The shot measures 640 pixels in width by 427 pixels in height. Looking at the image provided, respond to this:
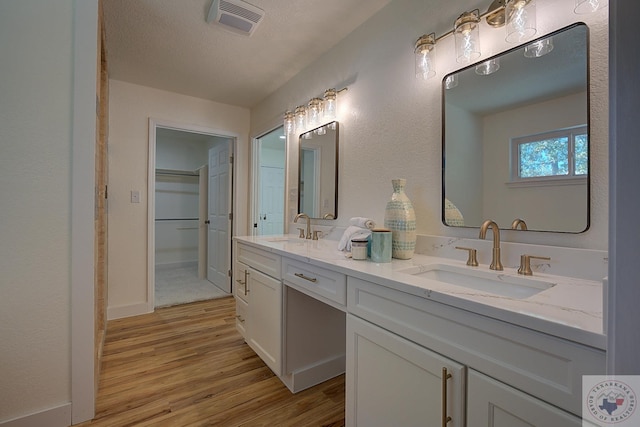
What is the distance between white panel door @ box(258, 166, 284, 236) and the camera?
461 cm

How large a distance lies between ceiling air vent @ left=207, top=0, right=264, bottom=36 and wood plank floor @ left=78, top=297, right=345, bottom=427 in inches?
89.6

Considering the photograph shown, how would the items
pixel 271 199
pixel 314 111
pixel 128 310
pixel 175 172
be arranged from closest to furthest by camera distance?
pixel 314 111 < pixel 128 310 < pixel 271 199 < pixel 175 172

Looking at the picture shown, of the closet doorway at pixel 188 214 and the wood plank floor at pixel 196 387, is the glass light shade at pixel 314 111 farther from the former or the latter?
the wood plank floor at pixel 196 387

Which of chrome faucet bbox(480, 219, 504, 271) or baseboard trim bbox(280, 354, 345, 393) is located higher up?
chrome faucet bbox(480, 219, 504, 271)

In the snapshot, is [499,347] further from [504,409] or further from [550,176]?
[550,176]

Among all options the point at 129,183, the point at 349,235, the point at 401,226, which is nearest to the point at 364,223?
the point at 349,235

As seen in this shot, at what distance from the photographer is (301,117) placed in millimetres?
2475

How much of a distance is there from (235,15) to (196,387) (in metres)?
2.29

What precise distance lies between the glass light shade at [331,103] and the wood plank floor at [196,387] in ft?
5.99

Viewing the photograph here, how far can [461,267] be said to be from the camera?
3.96 ft

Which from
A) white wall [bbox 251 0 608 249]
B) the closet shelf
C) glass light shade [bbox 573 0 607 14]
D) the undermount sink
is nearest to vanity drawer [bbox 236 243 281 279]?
white wall [bbox 251 0 608 249]

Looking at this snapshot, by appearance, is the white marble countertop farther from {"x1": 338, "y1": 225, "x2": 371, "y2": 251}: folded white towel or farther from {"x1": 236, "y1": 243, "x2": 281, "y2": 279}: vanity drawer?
{"x1": 236, "y1": 243, "x2": 281, "y2": 279}: vanity drawer

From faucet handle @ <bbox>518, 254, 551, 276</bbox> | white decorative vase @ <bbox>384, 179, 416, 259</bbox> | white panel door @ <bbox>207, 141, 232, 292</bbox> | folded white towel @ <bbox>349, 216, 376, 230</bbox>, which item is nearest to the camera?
faucet handle @ <bbox>518, 254, 551, 276</bbox>

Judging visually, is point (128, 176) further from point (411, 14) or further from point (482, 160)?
point (482, 160)
